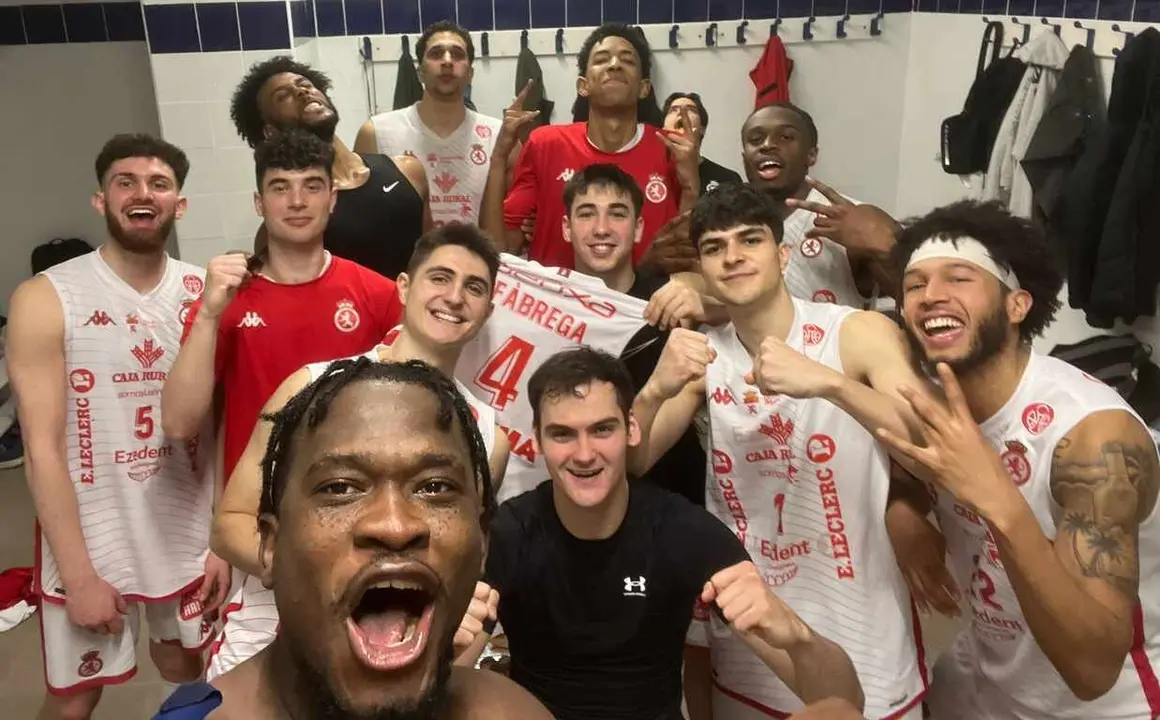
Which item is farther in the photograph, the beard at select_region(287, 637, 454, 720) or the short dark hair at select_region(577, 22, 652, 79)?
the short dark hair at select_region(577, 22, 652, 79)

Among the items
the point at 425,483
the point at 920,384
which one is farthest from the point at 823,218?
the point at 425,483

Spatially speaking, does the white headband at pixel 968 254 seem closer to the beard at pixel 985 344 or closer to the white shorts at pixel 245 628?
the beard at pixel 985 344

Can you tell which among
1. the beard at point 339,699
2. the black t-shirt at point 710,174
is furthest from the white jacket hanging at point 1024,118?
the beard at point 339,699

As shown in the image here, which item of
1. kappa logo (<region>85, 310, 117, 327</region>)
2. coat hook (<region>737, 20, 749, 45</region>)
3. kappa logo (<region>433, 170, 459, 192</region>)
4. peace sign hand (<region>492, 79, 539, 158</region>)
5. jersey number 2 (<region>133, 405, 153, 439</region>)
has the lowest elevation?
jersey number 2 (<region>133, 405, 153, 439</region>)

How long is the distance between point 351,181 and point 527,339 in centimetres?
97

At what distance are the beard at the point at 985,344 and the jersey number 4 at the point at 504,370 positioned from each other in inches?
44.6

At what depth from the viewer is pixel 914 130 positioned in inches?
212

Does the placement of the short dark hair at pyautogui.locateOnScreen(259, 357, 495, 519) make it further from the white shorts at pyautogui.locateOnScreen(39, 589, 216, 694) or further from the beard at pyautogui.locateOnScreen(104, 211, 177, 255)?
the white shorts at pyautogui.locateOnScreen(39, 589, 216, 694)

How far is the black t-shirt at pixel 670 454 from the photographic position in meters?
2.54

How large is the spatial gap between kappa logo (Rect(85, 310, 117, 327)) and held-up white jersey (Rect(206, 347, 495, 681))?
1.92 ft

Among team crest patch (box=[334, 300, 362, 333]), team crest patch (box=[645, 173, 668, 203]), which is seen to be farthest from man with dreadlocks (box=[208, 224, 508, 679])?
team crest patch (box=[645, 173, 668, 203])

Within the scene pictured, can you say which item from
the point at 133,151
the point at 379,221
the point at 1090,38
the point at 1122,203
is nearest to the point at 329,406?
the point at 133,151

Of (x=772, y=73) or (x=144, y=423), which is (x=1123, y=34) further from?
(x=144, y=423)

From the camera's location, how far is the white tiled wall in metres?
3.93
